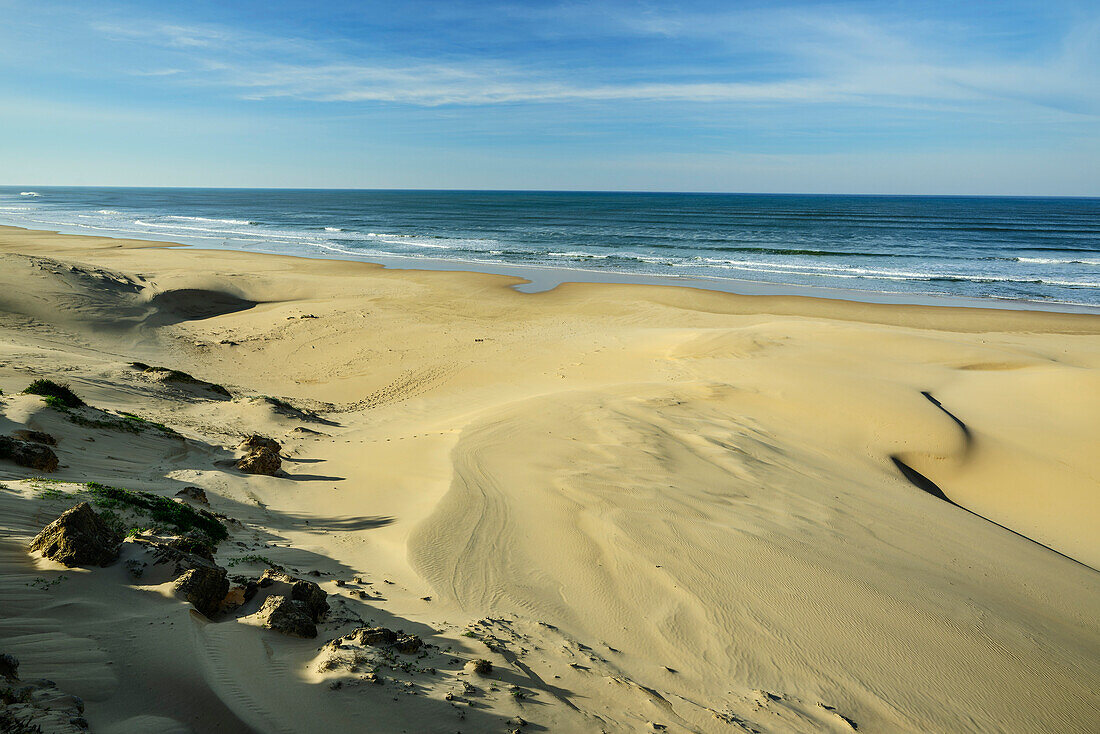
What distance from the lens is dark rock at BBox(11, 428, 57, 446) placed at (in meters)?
5.59

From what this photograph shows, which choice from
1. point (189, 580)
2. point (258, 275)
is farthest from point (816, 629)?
point (258, 275)

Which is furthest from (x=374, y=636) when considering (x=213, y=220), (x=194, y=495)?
(x=213, y=220)

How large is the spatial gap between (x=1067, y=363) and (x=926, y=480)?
8321 mm

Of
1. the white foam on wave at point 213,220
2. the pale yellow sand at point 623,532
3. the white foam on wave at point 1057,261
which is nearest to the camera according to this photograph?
the pale yellow sand at point 623,532

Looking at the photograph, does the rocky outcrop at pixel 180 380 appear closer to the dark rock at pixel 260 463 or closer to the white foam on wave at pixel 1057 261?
the dark rock at pixel 260 463

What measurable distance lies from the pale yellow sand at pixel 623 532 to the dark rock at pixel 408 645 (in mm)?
231

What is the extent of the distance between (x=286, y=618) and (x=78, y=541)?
129 centimetres

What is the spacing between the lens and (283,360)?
15.2 m

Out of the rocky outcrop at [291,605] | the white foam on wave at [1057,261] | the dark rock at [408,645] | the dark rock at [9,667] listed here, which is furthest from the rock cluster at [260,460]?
the white foam on wave at [1057,261]

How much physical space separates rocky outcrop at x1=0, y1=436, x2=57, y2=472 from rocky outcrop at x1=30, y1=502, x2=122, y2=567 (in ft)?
6.89

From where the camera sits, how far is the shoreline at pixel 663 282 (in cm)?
2467

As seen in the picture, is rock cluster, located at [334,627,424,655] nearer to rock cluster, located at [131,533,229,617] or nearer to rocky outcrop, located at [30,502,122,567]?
rock cluster, located at [131,533,229,617]

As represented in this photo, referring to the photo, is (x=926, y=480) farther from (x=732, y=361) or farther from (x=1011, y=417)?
(x=732, y=361)

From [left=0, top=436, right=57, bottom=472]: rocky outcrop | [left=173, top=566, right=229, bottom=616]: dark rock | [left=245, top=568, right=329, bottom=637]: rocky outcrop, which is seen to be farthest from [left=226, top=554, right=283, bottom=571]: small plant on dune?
[left=0, top=436, right=57, bottom=472]: rocky outcrop
